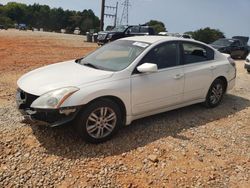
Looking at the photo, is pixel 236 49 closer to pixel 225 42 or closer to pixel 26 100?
pixel 225 42

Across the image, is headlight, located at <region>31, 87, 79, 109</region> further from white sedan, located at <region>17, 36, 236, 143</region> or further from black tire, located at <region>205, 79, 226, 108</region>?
black tire, located at <region>205, 79, 226, 108</region>

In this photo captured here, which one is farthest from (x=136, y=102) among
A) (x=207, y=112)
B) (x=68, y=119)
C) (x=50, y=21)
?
(x=50, y=21)

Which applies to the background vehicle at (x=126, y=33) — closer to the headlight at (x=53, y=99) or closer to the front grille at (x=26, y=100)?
the front grille at (x=26, y=100)

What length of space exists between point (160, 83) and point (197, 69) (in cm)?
108

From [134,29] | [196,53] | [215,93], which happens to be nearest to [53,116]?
[196,53]

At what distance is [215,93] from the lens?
6109 millimetres

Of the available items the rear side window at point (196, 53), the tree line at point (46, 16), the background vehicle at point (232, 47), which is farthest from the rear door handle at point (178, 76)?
the tree line at point (46, 16)

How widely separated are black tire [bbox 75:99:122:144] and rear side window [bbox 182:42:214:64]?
1871 millimetres

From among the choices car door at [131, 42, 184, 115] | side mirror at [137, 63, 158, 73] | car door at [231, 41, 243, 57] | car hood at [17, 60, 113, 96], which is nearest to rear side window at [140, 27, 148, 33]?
car door at [231, 41, 243, 57]

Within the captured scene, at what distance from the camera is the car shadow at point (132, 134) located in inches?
161

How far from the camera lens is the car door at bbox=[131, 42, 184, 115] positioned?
4574mm

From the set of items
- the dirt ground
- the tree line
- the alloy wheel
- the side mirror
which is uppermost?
the tree line

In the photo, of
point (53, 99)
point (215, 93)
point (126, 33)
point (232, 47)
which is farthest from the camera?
point (126, 33)

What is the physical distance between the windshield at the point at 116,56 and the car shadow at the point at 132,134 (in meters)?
1.08
